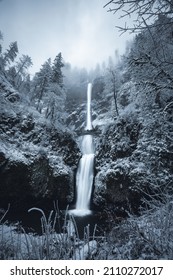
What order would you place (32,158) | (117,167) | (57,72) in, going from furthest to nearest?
(57,72) < (32,158) < (117,167)

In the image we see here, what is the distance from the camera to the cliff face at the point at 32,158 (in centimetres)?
1508

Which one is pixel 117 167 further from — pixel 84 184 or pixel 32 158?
pixel 32 158

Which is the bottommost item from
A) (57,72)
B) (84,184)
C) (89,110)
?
(84,184)

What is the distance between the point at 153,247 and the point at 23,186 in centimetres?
1496

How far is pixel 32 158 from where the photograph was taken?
53.0 ft

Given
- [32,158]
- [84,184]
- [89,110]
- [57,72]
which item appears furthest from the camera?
[89,110]

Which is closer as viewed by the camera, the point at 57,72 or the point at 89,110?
the point at 57,72

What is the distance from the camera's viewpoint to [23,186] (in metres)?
15.5

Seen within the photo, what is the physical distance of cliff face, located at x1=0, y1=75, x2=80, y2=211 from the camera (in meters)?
15.1

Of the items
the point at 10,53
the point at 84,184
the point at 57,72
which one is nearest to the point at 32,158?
the point at 84,184

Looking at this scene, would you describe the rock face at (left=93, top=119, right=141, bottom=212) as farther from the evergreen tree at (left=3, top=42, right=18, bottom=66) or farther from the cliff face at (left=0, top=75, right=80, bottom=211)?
the evergreen tree at (left=3, top=42, right=18, bottom=66)
